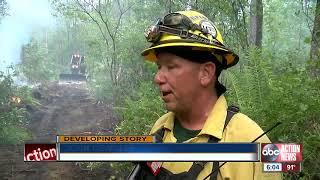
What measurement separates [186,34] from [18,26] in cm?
4799

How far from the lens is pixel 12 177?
9172mm

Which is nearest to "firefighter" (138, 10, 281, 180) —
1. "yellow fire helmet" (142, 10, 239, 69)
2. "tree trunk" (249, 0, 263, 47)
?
"yellow fire helmet" (142, 10, 239, 69)

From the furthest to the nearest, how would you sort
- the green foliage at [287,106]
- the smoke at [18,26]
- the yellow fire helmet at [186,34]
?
the smoke at [18,26] → the green foliage at [287,106] → the yellow fire helmet at [186,34]

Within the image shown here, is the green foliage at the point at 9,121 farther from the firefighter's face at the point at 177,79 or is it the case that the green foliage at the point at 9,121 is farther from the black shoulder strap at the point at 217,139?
the black shoulder strap at the point at 217,139

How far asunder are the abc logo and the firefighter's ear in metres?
0.96

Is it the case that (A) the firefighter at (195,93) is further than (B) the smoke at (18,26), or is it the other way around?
(B) the smoke at (18,26)

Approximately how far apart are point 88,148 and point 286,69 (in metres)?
5.75

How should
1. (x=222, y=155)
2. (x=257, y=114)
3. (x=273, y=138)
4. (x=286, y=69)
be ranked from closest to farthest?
(x=222, y=155)
(x=273, y=138)
(x=257, y=114)
(x=286, y=69)

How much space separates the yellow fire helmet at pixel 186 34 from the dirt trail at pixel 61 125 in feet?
2.44

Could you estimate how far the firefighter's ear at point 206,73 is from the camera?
1981 millimetres

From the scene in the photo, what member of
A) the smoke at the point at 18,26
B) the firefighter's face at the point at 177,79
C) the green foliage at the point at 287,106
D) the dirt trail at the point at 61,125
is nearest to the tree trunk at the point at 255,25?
the dirt trail at the point at 61,125

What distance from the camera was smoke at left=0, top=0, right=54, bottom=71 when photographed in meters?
41.1

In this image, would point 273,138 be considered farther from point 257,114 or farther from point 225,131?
point 225,131

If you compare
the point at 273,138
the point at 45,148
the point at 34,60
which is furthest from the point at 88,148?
the point at 34,60
